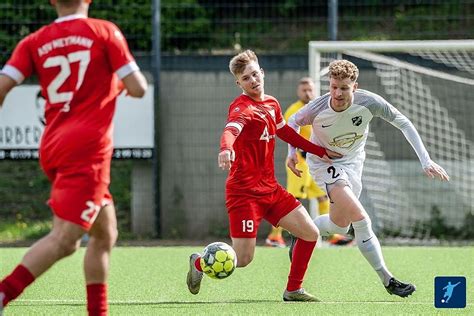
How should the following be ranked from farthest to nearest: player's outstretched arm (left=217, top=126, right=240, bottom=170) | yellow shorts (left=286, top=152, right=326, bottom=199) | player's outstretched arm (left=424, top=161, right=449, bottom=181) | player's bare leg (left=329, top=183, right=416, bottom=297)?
1. yellow shorts (left=286, top=152, right=326, bottom=199)
2. player's bare leg (left=329, top=183, right=416, bottom=297)
3. player's outstretched arm (left=424, top=161, right=449, bottom=181)
4. player's outstretched arm (left=217, top=126, right=240, bottom=170)

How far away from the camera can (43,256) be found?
5105 millimetres

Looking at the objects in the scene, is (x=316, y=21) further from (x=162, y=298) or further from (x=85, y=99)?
(x=85, y=99)

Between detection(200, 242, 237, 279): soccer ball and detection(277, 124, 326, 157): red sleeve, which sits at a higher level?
detection(277, 124, 326, 157): red sleeve

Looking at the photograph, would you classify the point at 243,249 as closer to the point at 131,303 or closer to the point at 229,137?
the point at 131,303

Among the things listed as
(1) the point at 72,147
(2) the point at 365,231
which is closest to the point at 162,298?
(2) the point at 365,231

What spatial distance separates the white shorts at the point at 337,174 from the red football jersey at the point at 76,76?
108 inches

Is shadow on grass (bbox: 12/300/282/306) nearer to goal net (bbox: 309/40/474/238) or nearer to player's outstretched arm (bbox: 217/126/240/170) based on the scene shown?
player's outstretched arm (bbox: 217/126/240/170)

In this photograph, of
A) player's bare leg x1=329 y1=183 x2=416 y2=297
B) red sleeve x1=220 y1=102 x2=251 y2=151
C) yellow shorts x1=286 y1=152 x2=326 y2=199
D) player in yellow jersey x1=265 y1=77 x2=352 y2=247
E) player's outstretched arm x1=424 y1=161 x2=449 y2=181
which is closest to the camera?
red sleeve x1=220 y1=102 x2=251 y2=151

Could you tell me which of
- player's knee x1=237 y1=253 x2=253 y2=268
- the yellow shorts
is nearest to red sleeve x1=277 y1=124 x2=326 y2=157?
player's knee x1=237 y1=253 x2=253 y2=268

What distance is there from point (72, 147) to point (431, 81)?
10.4 m

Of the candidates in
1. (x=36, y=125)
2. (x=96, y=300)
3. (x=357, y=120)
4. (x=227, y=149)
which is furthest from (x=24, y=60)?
(x=36, y=125)

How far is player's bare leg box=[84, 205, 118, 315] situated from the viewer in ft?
17.1

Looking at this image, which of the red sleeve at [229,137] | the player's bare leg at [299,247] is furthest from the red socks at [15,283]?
the player's bare leg at [299,247]

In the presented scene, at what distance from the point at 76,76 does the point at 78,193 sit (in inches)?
21.7
